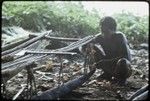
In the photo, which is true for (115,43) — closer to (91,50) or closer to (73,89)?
(91,50)

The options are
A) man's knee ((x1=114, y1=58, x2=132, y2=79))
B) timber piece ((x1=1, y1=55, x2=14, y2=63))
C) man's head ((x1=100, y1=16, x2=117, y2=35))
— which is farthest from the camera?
man's head ((x1=100, y1=16, x2=117, y2=35))

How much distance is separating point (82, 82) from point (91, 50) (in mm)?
571

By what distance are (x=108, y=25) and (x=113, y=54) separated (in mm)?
498

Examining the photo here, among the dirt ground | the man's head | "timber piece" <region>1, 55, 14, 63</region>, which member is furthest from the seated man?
"timber piece" <region>1, 55, 14, 63</region>

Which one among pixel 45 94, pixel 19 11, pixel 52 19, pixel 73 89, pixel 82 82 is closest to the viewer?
pixel 45 94

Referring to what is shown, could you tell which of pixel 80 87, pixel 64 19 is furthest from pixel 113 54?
pixel 64 19

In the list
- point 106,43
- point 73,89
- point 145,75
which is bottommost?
point 145,75

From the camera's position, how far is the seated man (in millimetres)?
4547

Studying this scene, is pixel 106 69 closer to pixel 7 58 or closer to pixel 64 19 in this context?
pixel 7 58

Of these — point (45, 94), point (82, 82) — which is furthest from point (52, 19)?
point (45, 94)

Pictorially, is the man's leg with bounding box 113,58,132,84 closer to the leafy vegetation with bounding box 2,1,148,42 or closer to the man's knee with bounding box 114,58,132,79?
the man's knee with bounding box 114,58,132,79

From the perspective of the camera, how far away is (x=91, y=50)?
4.81 metres

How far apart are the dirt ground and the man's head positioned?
0.71 metres

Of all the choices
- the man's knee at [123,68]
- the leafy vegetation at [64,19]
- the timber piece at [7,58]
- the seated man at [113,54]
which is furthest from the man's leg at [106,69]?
the leafy vegetation at [64,19]
